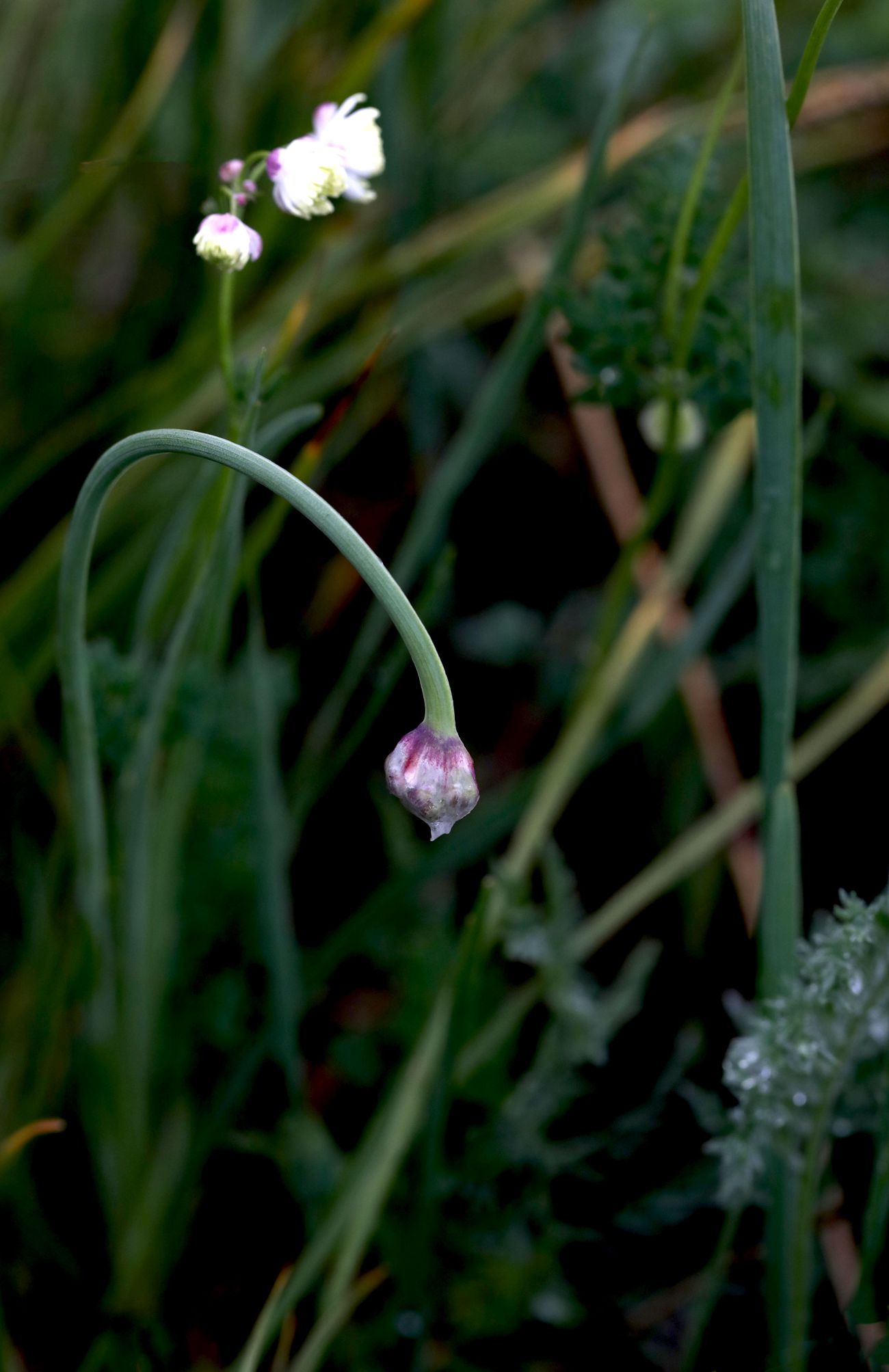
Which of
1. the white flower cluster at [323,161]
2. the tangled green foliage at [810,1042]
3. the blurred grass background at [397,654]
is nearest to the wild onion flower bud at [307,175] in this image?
the white flower cluster at [323,161]

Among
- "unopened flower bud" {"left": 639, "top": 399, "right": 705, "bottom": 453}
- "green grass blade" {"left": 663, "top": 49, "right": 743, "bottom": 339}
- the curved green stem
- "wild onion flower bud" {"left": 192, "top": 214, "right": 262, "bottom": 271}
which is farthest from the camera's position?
"unopened flower bud" {"left": 639, "top": 399, "right": 705, "bottom": 453}

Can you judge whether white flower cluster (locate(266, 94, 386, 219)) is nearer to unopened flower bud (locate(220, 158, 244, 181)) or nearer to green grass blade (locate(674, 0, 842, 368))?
unopened flower bud (locate(220, 158, 244, 181))

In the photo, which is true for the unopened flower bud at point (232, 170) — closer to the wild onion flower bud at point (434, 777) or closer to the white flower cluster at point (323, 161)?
the white flower cluster at point (323, 161)

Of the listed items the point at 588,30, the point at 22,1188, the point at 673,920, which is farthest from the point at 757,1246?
the point at 588,30

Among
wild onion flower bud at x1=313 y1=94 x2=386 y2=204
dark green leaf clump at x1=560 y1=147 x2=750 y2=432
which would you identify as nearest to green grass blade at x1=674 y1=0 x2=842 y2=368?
dark green leaf clump at x1=560 y1=147 x2=750 y2=432

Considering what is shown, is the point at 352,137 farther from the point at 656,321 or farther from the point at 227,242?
the point at 656,321

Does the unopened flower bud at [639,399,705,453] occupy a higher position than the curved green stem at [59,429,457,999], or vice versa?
the unopened flower bud at [639,399,705,453]

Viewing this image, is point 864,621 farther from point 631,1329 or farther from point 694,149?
point 631,1329

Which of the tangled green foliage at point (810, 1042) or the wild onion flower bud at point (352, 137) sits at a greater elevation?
the wild onion flower bud at point (352, 137)
